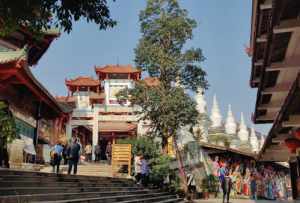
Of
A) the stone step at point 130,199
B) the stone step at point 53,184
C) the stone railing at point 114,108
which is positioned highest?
the stone railing at point 114,108

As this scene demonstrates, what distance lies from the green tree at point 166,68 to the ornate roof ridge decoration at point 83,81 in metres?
33.4

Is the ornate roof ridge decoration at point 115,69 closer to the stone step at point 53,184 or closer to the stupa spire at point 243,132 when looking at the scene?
the stupa spire at point 243,132

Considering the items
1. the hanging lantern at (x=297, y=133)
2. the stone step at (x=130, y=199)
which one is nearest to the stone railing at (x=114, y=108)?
the stone step at (x=130, y=199)

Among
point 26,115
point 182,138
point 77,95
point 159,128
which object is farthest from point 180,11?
point 77,95

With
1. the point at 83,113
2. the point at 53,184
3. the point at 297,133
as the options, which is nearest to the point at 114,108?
the point at 83,113

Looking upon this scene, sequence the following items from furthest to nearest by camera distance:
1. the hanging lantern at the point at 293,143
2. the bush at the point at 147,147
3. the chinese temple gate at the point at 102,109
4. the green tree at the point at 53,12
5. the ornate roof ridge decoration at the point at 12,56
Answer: the chinese temple gate at the point at 102,109 → the bush at the point at 147,147 → the ornate roof ridge decoration at the point at 12,56 → the hanging lantern at the point at 293,143 → the green tree at the point at 53,12

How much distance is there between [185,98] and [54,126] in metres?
11.1

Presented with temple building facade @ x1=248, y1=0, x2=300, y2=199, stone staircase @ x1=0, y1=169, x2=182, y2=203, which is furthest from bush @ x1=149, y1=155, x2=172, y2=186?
temple building facade @ x1=248, y1=0, x2=300, y2=199

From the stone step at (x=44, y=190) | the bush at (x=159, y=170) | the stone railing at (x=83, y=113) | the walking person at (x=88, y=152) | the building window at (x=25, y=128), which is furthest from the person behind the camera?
the stone railing at (x=83, y=113)

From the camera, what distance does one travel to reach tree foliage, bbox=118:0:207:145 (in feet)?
62.1

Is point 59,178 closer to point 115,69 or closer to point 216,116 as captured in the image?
point 115,69

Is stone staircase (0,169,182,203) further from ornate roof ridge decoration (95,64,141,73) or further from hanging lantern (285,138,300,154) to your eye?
ornate roof ridge decoration (95,64,141,73)

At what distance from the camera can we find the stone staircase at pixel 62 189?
25.7 feet

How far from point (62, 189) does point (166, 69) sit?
11.1 meters
